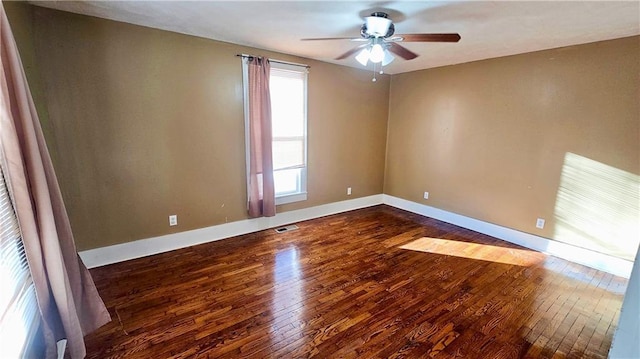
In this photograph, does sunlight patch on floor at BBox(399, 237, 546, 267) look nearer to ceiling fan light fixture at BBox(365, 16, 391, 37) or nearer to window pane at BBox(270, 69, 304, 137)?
window pane at BBox(270, 69, 304, 137)

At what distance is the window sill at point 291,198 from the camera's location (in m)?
4.01

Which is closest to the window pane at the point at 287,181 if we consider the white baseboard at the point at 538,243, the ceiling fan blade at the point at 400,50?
the white baseboard at the point at 538,243

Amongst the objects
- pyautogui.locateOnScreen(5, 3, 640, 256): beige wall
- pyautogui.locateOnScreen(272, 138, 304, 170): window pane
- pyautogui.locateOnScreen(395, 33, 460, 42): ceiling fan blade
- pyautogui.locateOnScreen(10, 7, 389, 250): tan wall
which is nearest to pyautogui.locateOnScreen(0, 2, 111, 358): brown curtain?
pyautogui.locateOnScreen(5, 3, 640, 256): beige wall

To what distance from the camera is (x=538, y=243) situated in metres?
3.43

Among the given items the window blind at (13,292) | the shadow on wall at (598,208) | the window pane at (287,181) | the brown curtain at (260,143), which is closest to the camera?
the window blind at (13,292)

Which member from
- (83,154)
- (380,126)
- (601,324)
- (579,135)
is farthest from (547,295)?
(83,154)

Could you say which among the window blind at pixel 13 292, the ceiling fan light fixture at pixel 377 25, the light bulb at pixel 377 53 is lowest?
the window blind at pixel 13 292

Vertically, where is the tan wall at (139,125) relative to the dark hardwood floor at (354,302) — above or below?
above

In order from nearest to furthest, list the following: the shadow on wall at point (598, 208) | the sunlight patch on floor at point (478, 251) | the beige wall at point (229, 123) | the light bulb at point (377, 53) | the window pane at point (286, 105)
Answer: the light bulb at point (377, 53)
the beige wall at point (229, 123)
the shadow on wall at point (598, 208)
the sunlight patch on floor at point (478, 251)
the window pane at point (286, 105)

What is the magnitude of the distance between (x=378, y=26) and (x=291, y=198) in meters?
2.56

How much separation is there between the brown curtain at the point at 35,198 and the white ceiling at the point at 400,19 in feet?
4.20

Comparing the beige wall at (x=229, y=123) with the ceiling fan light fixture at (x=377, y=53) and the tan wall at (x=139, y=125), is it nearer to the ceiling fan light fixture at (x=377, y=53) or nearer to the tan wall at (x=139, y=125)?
the tan wall at (x=139, y=125)

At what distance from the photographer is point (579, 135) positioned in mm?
3051

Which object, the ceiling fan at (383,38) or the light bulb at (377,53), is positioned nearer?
the ceiling fan at (383,38)
